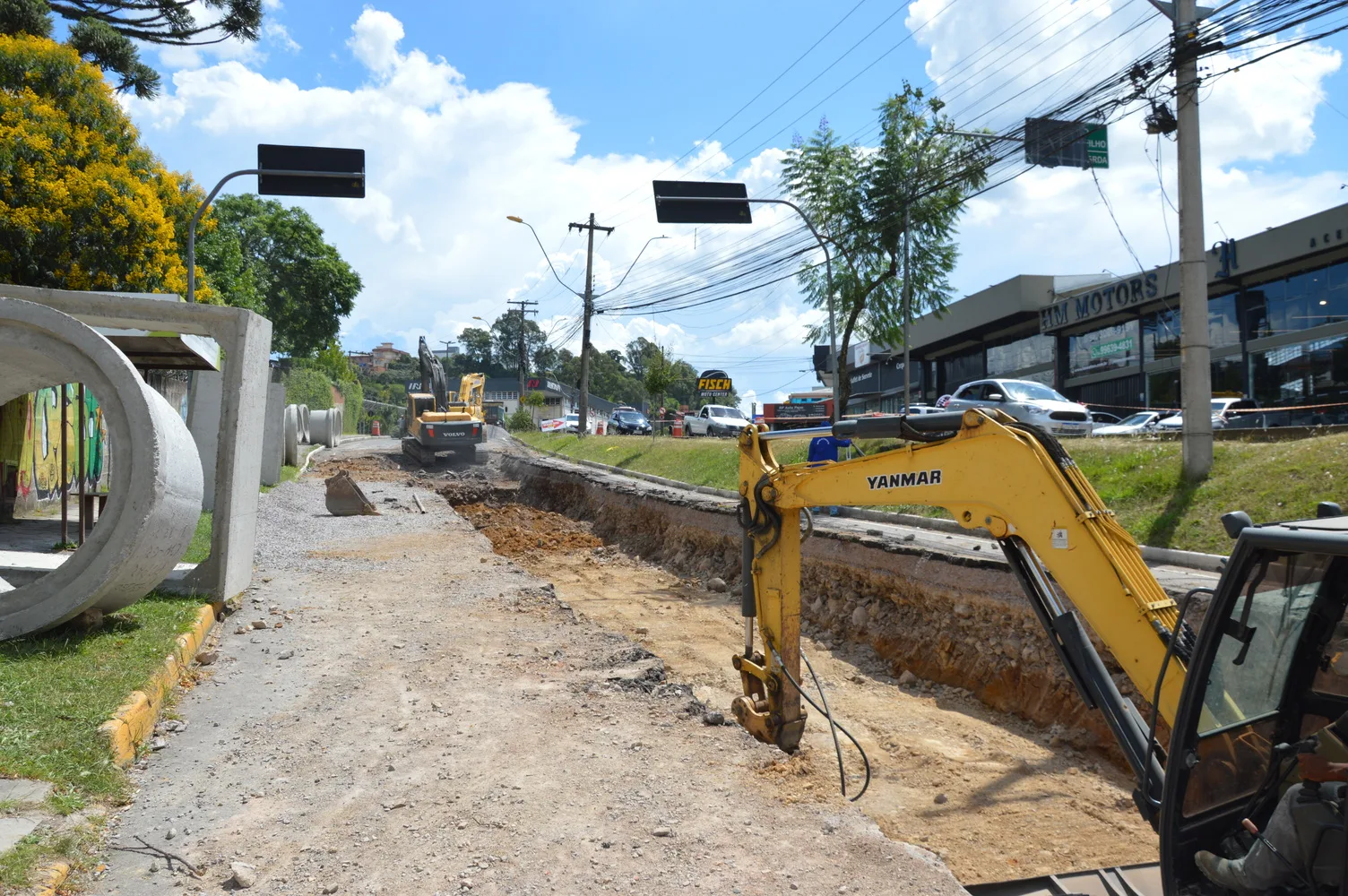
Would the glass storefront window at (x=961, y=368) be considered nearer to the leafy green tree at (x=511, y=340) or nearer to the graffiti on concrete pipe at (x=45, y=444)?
the graffiti on concrete pipe at (x=45, y=444)

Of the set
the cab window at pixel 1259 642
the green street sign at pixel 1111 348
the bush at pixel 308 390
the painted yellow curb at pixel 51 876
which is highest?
the green street sign at pixel 1111 348

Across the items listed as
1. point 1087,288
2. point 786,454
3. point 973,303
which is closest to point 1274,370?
point 1087,288

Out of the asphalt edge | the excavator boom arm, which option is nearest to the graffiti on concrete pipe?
the asphalt edge

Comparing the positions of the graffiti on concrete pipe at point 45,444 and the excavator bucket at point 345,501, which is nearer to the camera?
the graffiti on concrete pipe at point 45,444

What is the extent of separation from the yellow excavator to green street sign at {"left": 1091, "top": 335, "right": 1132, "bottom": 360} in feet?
71.3

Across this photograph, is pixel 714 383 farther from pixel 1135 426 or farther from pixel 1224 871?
pixel 1224 871

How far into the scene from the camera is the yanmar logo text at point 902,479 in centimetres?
498

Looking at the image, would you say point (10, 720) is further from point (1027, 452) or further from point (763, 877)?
point (1027, 452)

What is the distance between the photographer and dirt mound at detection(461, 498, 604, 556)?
18.8 meters

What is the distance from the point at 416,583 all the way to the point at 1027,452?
895 cm

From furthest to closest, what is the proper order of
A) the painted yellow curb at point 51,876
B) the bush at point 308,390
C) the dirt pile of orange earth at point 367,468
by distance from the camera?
the bush at point 308,390
the dirt pile of orange earth at point 367,468
the painted yellow curb at point 51,876

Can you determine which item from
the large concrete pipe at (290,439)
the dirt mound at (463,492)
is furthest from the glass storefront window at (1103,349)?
the large concrete pipe at (290,439)

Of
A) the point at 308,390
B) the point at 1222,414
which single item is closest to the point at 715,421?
the point at 308,390

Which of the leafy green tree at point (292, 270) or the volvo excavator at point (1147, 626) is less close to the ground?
the leafy green tree at point (292, 270)
